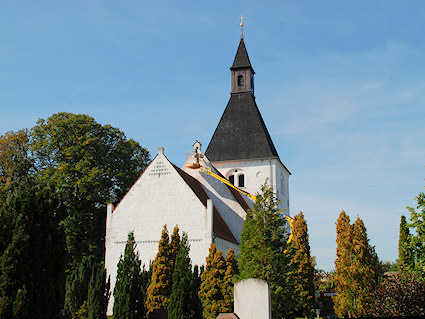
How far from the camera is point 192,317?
1902cm

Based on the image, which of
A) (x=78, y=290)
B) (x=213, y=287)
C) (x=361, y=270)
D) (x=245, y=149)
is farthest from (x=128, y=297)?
(x=245, y=149)

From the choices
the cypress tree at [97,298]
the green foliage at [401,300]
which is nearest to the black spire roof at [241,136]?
the cypress tree at [97,298]

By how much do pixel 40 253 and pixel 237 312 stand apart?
→ 5353mm

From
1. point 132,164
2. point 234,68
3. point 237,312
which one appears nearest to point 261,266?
point 237,312

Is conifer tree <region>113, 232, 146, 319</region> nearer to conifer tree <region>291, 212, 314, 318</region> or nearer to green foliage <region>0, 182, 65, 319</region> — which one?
green foliage <region>0, 182, 65, 319</region>

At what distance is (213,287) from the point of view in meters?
22.1

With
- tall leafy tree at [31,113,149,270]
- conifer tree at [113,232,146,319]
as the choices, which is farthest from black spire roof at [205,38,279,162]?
conifer tree at [113,232,146,319]

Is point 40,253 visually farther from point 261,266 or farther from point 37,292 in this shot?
point 261,266

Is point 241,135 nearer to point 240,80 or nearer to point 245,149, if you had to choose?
point 245,149

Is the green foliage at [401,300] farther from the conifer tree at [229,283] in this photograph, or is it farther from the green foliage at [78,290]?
the green foliage at [78,290]

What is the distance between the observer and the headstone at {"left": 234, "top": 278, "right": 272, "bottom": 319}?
508 inches

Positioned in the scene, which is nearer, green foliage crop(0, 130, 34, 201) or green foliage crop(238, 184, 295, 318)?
green foliage crop(238, 184, 295, 318)

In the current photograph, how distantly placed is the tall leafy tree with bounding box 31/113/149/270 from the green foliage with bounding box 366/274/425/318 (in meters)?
22.2

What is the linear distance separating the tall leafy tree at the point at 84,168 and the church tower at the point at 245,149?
7390 millimetres
